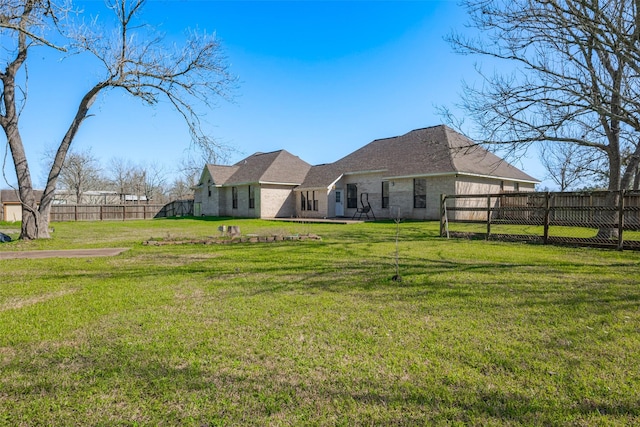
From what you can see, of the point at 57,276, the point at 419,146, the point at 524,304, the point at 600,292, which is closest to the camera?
the point at 524,304

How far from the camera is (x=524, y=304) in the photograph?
4.61m

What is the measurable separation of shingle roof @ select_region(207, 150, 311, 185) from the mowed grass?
21558 millimetres

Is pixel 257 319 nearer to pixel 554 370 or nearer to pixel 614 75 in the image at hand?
pixel 554 370

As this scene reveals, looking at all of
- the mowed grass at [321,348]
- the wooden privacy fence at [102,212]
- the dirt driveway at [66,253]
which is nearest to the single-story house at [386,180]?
the wooden privacy fence at [102,212]

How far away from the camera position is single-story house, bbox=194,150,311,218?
27.3m

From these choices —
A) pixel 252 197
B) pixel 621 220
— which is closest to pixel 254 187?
pixel 252 197

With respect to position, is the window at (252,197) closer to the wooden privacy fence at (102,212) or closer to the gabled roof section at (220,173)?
the gabled roof section at (220,173)

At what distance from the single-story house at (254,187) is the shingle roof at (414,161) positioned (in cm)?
177

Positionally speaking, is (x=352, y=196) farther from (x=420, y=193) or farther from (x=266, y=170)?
(x=266, y=170)

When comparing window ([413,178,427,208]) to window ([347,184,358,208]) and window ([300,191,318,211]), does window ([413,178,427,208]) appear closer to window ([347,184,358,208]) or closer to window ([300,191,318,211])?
window ([347,184,358,208])

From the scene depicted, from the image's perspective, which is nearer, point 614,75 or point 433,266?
point 433,266

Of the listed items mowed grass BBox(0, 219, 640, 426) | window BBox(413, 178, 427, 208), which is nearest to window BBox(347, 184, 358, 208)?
window BBox(413, 178, 427, 208)

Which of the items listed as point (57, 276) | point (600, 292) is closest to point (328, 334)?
point (600, 292)

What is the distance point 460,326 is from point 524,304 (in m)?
1.35
